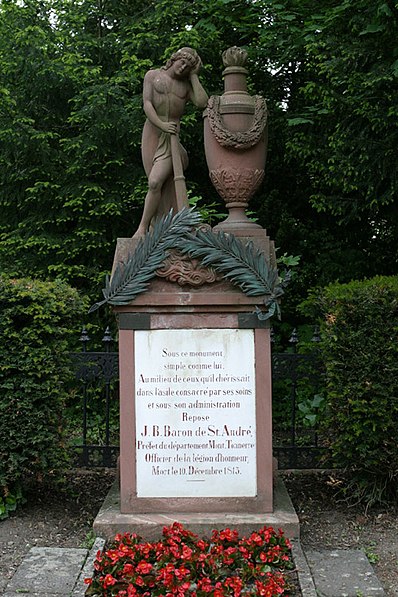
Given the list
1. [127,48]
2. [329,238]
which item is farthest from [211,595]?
[127,48]

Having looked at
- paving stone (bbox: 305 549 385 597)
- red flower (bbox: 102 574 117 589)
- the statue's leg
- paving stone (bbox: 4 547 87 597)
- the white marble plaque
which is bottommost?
paving stone (bbox: 305 549 385 597)

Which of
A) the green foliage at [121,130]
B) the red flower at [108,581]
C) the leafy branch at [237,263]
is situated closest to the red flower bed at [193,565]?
the red flower at [108,581]

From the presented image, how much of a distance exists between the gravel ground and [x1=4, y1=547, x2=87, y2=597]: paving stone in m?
0.14

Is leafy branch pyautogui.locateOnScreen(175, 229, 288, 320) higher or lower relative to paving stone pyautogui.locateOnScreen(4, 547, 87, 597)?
higher

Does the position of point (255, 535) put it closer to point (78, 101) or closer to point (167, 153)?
point (167, 153)

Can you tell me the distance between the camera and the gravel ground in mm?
4734

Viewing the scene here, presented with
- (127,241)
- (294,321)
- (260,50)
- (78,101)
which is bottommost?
(294,321)

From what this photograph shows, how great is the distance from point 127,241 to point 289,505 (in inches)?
83.1

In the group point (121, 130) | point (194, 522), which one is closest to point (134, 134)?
point (121, 130)

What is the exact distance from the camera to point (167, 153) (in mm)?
5422

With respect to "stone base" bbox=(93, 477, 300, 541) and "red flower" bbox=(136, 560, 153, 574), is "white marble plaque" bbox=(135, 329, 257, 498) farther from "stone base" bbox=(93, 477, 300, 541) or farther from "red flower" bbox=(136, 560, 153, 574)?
"red flower" bbox=(136, 560, 153, 574)

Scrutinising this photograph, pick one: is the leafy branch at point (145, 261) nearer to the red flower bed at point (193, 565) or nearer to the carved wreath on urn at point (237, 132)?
the carved wreath on urn at point (237, 132)

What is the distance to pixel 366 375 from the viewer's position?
536 centimetres

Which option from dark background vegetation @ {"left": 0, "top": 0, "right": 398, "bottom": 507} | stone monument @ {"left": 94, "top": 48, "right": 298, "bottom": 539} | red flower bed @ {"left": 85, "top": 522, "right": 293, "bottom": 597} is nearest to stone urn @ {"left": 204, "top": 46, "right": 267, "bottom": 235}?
stone monument @ {"left": 94, "top": 48, "right": 298, "bottom": 539}
